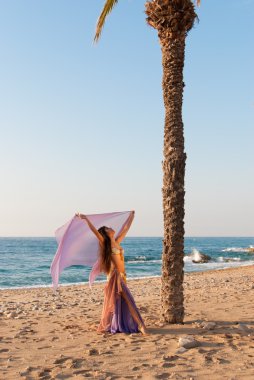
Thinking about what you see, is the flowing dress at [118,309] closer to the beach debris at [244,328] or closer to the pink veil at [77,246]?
the pink veil at [77,246]

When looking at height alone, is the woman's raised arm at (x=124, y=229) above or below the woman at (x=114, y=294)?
above

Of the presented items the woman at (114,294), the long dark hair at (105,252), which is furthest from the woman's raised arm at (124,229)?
the long dark hair at (105,252)

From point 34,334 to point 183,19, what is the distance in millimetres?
6880

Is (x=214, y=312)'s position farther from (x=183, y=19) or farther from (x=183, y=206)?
(x=183, y=19)

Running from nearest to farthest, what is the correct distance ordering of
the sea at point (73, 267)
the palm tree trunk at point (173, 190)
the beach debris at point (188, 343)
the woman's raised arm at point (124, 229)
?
the beach debris at point (188, 343), the palm tree trunk at point (173, 190), the woman's raised arm at point (124, 229), the sea at point (73, 267)

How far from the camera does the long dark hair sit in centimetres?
865

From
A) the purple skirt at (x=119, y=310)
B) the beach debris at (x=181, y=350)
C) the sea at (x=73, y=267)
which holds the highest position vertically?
the purple skirt at (x=119, y=310)

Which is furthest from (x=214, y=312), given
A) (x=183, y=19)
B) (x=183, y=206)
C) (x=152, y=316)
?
(x=183, y=19)

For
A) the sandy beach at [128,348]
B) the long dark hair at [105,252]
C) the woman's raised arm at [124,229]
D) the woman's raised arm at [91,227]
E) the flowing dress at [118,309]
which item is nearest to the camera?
the sandy beach at [128,348]

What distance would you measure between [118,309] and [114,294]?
287mm

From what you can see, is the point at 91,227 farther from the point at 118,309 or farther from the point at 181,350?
the point at 181,350

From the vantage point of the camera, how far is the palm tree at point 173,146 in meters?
8.88

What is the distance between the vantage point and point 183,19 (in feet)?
29.6

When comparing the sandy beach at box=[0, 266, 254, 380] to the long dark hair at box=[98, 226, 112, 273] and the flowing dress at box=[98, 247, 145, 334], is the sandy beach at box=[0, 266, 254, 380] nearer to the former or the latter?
the flowing dress at box=[98, 247, 145, 334]
